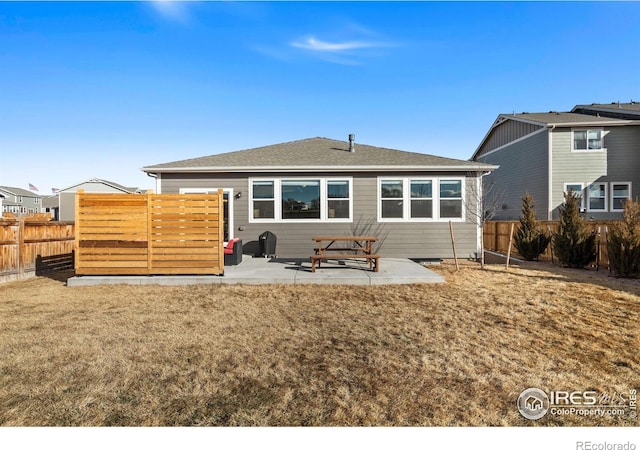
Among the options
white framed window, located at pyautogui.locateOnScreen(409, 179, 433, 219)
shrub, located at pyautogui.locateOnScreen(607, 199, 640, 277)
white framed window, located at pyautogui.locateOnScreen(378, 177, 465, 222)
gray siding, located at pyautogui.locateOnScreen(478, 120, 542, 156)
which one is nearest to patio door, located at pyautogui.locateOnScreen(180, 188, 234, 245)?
white framed window, located at pyautogui.locateOnScreen(378, 177, 465, 222)

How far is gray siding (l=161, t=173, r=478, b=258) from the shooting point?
34.4ft

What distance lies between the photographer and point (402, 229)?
34.6 ft

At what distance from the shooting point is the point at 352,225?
10523 mm

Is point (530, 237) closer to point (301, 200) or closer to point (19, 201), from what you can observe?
point (301, 200)

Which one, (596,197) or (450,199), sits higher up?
(596,197)

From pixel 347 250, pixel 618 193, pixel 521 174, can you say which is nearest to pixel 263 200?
pixel 347 250

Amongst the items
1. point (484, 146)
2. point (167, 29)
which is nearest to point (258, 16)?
point (167, 29)

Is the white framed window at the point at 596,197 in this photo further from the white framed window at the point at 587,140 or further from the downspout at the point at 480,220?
the downspout at the point at 480,220

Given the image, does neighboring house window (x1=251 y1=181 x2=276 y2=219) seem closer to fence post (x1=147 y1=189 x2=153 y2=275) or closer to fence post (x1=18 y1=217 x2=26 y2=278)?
fence post (x1=147 y1=189 x2=153 y2=275)

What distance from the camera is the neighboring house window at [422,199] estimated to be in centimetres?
1054

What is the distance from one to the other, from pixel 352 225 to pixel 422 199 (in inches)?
93.8

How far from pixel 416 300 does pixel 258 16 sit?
788cm

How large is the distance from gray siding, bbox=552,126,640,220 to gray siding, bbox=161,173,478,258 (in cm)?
947

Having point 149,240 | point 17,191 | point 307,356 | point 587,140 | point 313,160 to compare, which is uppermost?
point 17,191
